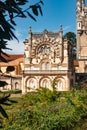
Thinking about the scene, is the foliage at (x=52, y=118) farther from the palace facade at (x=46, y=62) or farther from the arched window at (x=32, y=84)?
the arched window at (x=32, y=84)

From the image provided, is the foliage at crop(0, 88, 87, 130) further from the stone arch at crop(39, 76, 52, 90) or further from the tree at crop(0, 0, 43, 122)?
the stone arch at crop(39, 76, 52, 90)

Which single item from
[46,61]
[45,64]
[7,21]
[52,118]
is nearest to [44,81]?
[45,64]

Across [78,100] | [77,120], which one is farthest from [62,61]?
[77,120]

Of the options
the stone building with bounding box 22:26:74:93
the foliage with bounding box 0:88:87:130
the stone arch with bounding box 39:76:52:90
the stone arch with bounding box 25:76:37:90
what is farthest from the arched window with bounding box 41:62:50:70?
the foliage with bounding box 0:88:87:130

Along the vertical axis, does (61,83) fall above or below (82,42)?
below

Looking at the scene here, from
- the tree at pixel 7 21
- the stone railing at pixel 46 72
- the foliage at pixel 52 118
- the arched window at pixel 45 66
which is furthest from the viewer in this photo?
the arched window at pixel 45 66

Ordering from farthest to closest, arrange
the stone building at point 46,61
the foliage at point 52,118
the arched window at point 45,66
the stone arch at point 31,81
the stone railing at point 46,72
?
the arched window at point 45,66 < the stone arch at point 31,81 < the stone building at point 46,61 < the stone railing at point 46,72 < the foliage at point 52,118

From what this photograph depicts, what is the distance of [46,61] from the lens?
5153 cm

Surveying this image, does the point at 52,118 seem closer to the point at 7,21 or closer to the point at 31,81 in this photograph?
the point at 7,21

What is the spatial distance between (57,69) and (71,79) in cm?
268

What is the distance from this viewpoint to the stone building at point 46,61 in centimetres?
5091

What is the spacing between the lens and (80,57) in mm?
59969

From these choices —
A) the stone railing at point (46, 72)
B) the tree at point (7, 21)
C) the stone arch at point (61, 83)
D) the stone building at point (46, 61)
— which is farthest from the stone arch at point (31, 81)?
the tree at point (7, 21)

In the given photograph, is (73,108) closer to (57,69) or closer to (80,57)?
(57,69)
